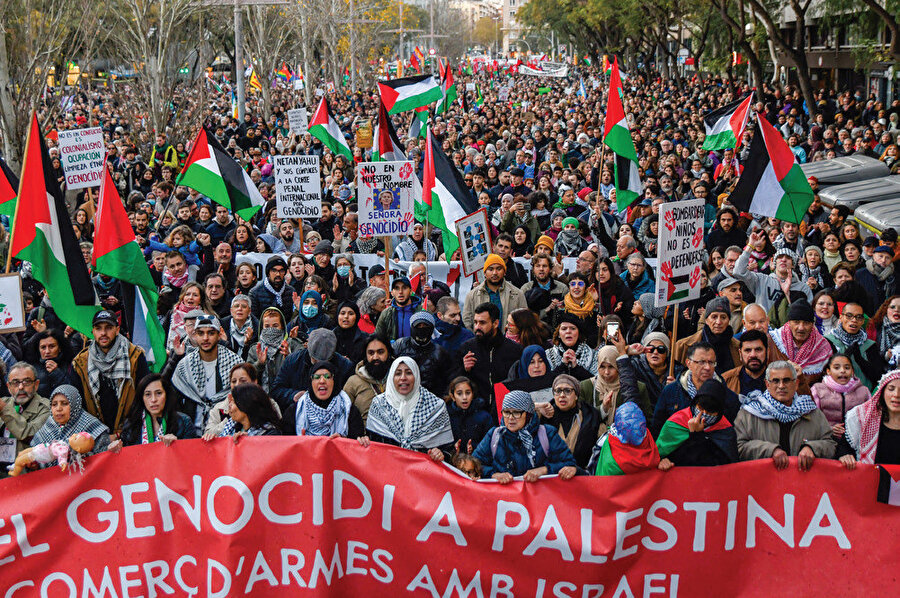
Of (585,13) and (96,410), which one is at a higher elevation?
(585,13)

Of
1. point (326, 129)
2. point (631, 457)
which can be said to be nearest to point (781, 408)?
point (631, 457)

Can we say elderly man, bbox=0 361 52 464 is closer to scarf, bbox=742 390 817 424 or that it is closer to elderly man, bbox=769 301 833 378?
scarf, bbox=742 390 817 424

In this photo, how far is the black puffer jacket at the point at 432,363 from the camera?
272 inches

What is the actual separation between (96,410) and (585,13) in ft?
167

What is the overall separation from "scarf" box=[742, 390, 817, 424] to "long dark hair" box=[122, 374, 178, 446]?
9.69 ft

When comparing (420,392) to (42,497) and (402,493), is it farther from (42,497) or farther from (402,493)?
(42,497)

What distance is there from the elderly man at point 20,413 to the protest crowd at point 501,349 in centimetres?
1

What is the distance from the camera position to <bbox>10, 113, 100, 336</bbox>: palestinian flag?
737 cm

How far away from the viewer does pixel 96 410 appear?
21.7 feet

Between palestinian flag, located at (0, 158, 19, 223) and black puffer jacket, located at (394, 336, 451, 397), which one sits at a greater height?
palestinian flag, located at (0, 158, 19, 223)

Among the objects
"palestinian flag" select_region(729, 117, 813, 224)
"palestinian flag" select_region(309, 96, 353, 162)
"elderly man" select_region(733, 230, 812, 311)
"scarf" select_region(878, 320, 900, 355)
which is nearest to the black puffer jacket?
"elderly man" select_region(733, 230, 812, 311)

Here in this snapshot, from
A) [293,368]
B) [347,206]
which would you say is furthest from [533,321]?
[347,206]

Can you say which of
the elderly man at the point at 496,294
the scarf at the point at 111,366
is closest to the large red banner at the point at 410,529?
the scarf at the point at 111,366

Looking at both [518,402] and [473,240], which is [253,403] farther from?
[473,240]
